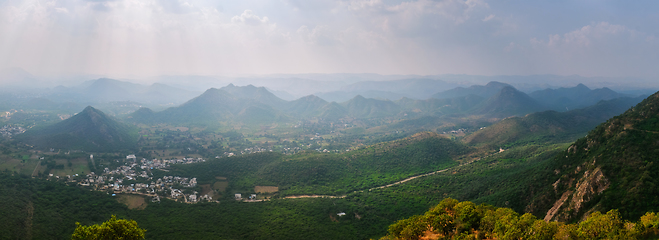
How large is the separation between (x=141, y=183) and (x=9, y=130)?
9836 centimetres

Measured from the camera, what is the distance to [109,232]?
25609 millimetres

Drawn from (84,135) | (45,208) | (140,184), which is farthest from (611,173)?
(84,135)

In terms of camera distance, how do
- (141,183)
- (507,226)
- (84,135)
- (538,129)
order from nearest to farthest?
(507,226)
(141,183)
(538,129)
(84,135)

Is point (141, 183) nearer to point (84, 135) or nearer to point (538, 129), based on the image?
point (84, 135)

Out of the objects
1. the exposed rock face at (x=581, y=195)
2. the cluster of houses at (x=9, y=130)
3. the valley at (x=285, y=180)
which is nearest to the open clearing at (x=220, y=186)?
the valley at (x=285, y=180)

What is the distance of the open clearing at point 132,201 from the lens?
201 feet

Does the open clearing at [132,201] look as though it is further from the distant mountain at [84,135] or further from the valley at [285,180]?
the distant mountain at [84,135]

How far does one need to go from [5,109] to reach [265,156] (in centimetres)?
19308

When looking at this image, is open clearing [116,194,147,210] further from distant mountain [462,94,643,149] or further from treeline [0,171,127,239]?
distant mountain [462,94,643,149]

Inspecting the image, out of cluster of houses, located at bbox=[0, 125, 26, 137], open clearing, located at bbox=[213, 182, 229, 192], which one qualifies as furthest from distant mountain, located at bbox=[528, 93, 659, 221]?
cluster of houses, located at bbox=[0, 125, 26, 137]

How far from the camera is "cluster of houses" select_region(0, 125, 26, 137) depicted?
113 m

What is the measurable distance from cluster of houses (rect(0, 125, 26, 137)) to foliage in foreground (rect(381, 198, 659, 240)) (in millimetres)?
157959

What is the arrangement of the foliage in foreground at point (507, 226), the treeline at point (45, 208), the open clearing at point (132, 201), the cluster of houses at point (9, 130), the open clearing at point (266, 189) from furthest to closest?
the cluster of houses at point (9, 130) → the open clearing at point (266, 189) → the open clearing at point (132, 201) → the treeline at point (45, 208) → the foliage in foreground at point (507, 226)

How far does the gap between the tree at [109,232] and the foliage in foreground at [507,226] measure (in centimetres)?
2725
